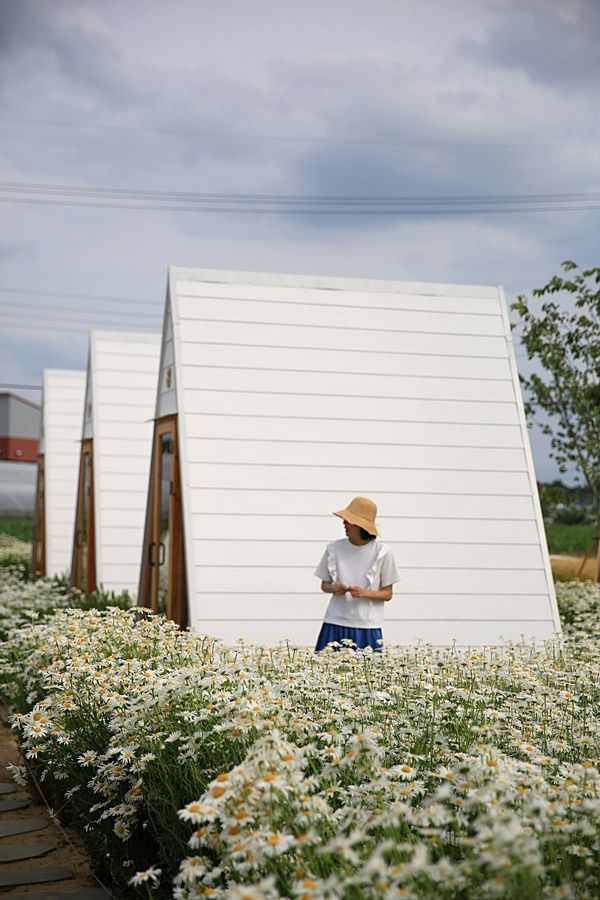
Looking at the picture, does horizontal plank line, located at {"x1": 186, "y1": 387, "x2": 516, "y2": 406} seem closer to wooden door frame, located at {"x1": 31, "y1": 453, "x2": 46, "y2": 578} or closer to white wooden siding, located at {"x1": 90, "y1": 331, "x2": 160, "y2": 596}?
white wooden siding, located at {"x1": 90, "y1": 331, "x2": 160, "y2": 596}

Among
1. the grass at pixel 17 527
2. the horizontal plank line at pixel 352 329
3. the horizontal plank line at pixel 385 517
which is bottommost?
the horizontal plank line at pixel 385 517

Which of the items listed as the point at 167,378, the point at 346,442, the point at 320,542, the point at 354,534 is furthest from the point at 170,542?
the point at 354,534

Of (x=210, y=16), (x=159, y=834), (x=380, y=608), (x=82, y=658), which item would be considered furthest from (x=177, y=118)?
(x=159, y=834)

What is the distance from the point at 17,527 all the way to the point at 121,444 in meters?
21.8

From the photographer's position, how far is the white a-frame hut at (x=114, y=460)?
11.8 m

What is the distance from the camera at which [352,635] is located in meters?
6.32

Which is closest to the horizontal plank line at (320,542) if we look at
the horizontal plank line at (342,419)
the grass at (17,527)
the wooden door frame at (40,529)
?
the horizontal plank line at (342,419)

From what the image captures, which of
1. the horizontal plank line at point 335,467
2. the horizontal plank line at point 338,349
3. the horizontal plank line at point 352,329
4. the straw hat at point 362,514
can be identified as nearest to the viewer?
the straw hat at point 362,514

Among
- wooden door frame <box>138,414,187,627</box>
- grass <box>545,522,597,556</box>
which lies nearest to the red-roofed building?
grass <box>545,522,597,556</box>

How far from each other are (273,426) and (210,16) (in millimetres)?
3318

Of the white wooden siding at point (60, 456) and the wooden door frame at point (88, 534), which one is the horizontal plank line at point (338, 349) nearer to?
the wooden door frame at point (88, 534)

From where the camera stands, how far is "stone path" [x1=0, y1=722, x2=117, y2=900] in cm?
427

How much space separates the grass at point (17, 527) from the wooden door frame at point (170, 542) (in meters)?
20.9

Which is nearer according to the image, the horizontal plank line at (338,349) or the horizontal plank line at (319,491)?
the horizontal plank line at (319,491)
